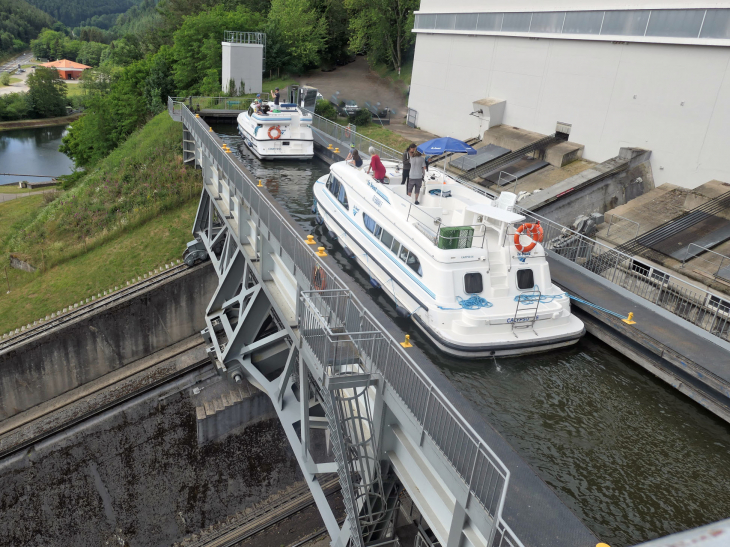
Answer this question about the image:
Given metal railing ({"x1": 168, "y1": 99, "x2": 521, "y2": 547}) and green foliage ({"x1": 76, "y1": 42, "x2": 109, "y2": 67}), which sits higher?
metal railing ({"x1": 168, "y1": 99, "x2": 521, "y2": 547})

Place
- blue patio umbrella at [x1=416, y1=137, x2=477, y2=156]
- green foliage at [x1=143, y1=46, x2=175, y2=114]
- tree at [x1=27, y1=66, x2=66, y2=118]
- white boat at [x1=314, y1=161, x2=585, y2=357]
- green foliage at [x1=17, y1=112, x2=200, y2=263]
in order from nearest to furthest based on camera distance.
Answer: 1. white boat at [x1=314, y1=161, x2=585, y2=357]
2. blue patio umbrella at [x1=416, y1=137, x2=477, y2=156]
3. green foliage at [x1=17, y1=112, x2=200, y2=263]
4. green foliage at [x1=143, y1=46, x2=175, y2=114]
5. tree at [x1=27, y1=66, x2=66, y2=118]

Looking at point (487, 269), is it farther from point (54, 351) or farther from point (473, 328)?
point (54, 351)

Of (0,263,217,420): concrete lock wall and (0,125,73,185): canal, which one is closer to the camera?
(0,263,217,420): concrete lock wall

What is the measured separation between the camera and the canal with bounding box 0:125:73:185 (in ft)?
184

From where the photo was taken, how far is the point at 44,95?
83.3 metres

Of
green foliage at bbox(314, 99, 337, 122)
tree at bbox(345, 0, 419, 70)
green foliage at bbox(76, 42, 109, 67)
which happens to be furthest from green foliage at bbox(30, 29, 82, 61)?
green foliage at bbox(314, 99, 337, 122)

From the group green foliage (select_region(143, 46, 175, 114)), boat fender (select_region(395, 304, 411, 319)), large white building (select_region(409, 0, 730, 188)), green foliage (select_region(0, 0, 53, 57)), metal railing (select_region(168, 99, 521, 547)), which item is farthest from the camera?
green foliage (select_region(0, 0, 53, 57))

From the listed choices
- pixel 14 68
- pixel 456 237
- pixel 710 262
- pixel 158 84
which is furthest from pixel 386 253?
pixel 14 68

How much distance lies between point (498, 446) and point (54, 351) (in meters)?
18.3

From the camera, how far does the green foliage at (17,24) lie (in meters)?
147

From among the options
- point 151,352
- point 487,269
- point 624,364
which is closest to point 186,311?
point 151,352

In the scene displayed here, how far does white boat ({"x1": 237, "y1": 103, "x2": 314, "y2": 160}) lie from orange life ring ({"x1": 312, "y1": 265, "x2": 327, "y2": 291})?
13.3m

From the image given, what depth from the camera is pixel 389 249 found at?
38.5 ft

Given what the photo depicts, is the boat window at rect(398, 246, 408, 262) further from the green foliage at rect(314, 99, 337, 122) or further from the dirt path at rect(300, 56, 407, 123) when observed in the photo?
the dirt path at rect(300, 56, 407, 123)
